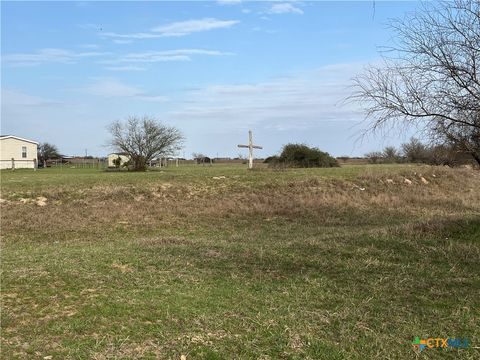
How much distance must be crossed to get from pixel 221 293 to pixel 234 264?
1.58 m

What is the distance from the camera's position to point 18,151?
2165 inches

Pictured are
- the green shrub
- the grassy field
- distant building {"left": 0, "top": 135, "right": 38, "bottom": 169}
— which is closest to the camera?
the grassy field

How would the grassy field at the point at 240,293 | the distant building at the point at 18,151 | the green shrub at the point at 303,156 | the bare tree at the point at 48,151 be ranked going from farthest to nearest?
1. the bare tree at the point at 48,151
2. the distant building at the point at 18,151
3. the green shrub at the point at 303,156
4. the grassy field at the point at 240,293

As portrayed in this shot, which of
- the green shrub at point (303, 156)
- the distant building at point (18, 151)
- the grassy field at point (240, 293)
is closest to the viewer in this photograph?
the grassy field at point (240, 293)

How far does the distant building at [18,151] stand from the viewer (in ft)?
175

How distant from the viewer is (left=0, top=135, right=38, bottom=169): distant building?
53.3 m

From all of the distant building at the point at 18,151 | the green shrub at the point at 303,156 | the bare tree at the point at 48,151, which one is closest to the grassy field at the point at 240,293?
the green shrub at the point at 303,156

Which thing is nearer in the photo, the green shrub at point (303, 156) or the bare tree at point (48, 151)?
the green shrub at point (303, 156)

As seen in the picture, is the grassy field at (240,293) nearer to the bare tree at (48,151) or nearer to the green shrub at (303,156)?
the green shrub at (303,156)

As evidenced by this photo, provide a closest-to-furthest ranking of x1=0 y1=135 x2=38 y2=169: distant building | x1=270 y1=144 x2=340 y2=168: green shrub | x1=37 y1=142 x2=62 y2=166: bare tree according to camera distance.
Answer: x1=270 y1=144 x2=340 y2=168: green shrub < x1=0 y1=135 x2=38 y2=169: distant building < x1=37 y1=142 x2=62 y2=166: bare tree

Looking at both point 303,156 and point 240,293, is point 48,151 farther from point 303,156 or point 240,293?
point 240,293

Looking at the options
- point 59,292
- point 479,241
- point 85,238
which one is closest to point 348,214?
point 479,241

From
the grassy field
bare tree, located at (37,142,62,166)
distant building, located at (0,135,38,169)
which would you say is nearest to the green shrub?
the grassy field

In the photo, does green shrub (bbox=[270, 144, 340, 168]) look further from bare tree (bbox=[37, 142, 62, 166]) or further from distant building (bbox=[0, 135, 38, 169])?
bare tree (bbox=[37, 142, 62, 166])
